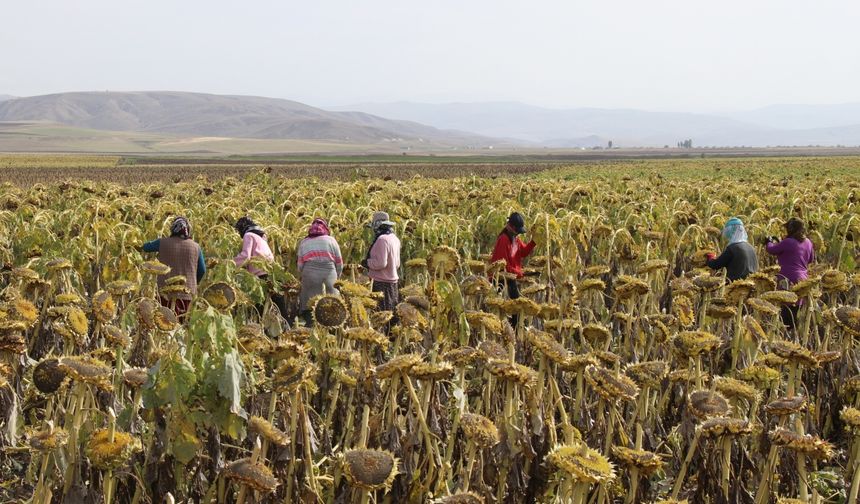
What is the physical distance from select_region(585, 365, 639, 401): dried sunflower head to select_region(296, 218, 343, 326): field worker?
3.86 m

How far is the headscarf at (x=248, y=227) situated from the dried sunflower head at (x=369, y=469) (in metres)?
4.35

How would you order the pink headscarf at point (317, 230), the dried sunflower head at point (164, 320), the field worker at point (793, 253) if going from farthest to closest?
the field worker at point (793, 253)
the pink headscarf at point (317, 230)
the dried sunflower head at point (164, 320)

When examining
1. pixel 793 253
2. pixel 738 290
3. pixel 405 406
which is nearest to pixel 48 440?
pixel 405 406

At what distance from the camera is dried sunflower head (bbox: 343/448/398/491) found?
8.68 ft

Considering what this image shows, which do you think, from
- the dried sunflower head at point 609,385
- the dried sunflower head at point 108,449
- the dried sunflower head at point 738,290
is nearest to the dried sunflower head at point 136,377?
the dried sunflower head at point 108,449

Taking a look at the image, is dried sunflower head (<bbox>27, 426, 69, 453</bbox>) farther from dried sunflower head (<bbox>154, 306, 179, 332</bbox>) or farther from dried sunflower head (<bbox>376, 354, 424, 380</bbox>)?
dried sunflower head (<bbox>376, 354, 424, 380</bbox>)

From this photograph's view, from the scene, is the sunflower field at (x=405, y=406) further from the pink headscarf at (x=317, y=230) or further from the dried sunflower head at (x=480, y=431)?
the pink headscarf at (x=317, y=230)

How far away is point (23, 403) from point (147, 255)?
345cm

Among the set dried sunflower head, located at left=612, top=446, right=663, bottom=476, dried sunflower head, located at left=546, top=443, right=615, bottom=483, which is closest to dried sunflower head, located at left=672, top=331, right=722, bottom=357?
dried sunflower head, located at left=612, top=446, right=663, bottom=476

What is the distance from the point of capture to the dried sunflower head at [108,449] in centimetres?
275

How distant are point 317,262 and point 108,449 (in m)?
4.01

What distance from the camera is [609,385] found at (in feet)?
10.0

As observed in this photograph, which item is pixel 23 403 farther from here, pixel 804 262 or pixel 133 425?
pixel 804 262

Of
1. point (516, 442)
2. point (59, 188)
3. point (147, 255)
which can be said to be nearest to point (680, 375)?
point (516, 442)
